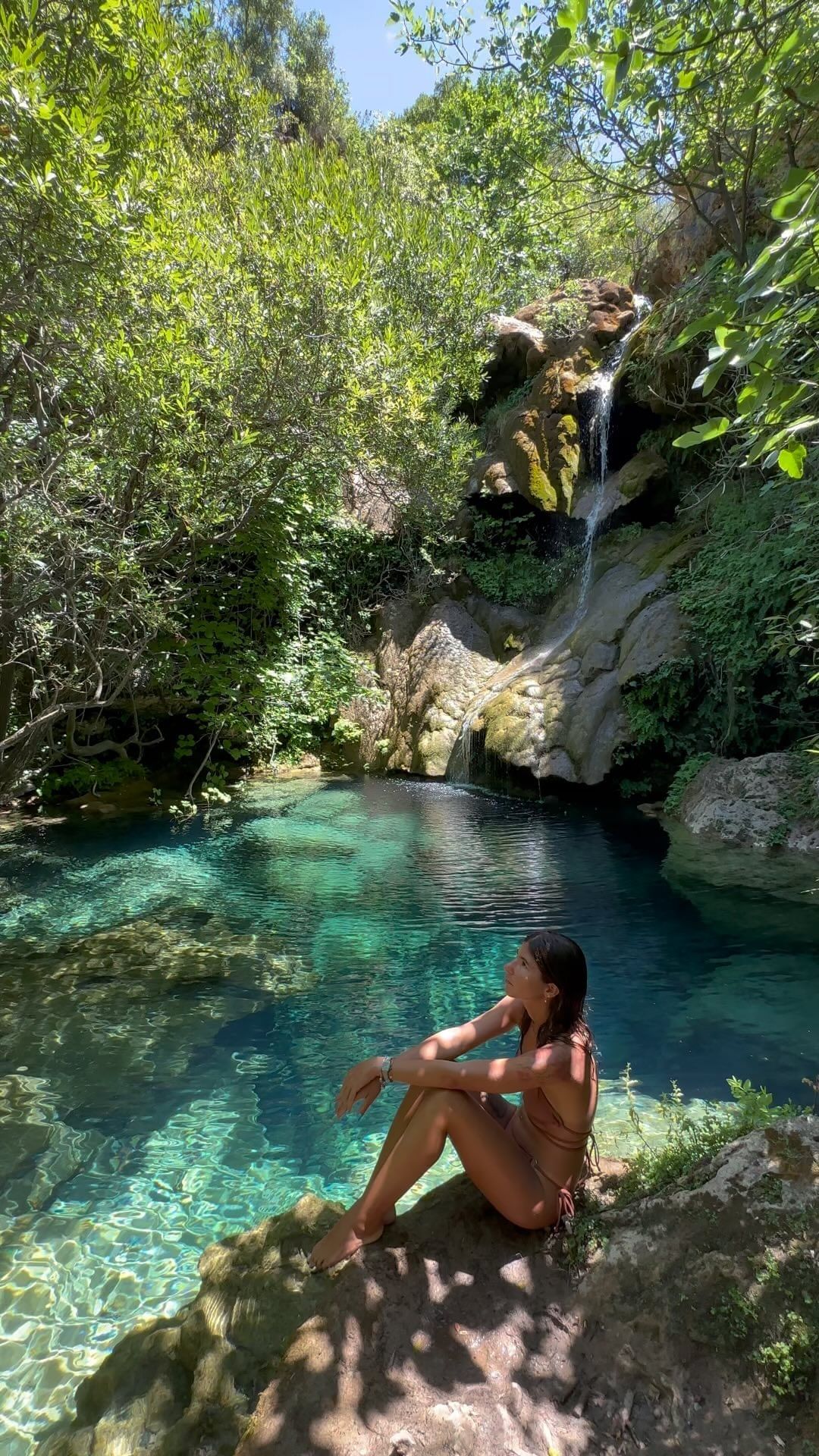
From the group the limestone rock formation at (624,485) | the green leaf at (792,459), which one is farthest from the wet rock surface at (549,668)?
the green leaf at (792,459)

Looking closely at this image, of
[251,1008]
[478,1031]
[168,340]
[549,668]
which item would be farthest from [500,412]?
[478,1031]

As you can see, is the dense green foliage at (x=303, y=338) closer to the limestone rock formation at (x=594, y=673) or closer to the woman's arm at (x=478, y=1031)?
the limestone rock formation at (x=594, y=673)

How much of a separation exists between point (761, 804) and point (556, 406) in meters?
9.99

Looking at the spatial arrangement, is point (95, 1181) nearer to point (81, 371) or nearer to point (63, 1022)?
point (63, 1022)

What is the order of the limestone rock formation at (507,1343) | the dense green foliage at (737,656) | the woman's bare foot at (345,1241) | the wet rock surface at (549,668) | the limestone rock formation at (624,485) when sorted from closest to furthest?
the limestone rock formation at (507,1343), the woman's bare foot at (345,1241), the dense green foliage at (737,656), the wet rock surface at (549,668), the limestone rock formation at (624,485)

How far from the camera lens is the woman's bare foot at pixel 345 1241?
7.55ft

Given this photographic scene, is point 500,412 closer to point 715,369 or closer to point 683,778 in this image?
point 683,778

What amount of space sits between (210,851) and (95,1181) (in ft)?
18.6

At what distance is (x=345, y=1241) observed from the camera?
2.32 metres

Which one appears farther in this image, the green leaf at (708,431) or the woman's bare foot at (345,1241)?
the woman's bare foot at (345,1241)

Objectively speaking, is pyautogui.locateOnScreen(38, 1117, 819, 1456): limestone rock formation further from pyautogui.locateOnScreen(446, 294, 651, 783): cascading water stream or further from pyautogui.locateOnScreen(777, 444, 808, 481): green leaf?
pyautogui.locateOnScreen(446, 294, 651, 783): cascading water stream

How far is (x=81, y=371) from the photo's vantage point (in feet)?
18.3

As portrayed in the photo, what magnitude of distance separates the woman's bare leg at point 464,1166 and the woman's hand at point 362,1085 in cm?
18

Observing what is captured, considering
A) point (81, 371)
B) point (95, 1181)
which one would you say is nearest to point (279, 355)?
point (81, 371)
